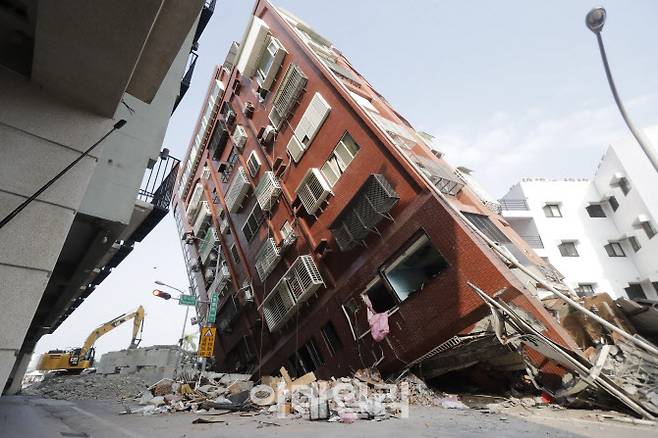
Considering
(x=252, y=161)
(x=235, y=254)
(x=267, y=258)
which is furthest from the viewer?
(x=235, y=254)

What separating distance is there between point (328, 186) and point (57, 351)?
31.8 metres

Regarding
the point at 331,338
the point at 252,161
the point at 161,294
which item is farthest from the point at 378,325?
the point at 161,294

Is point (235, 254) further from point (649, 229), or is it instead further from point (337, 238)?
point (649, 229)

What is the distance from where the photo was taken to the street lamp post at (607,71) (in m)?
5.67

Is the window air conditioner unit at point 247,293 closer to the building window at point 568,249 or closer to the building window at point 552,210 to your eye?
the building window at point 568,249

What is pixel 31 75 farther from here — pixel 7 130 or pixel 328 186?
pixel 328 186

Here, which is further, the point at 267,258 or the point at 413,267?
the point at 267,258

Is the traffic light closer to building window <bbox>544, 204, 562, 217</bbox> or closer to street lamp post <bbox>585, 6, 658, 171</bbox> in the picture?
street lamp post <bbox>585, 6, 658, 171</bbox>

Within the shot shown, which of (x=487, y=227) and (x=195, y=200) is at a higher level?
(x=195, y=200)

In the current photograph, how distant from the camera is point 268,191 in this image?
49.8 ft

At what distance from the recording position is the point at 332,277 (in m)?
12.3

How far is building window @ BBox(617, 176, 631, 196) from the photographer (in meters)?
22.8

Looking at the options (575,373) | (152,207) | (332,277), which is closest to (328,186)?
(332,277)

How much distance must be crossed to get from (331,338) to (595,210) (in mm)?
24076
